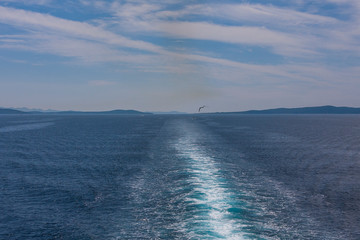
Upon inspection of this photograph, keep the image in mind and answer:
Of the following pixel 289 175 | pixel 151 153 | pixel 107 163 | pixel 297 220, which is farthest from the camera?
pixel 151 153

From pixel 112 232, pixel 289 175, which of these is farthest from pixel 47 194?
pixel 289 175

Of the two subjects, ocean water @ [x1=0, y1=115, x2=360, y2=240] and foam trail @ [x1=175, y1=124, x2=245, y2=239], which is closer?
foam trail @ [x1=175, y1=124, x2=245, y2=239]

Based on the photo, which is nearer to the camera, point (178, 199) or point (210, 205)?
point (210, 205)

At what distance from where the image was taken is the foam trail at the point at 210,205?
693 inches

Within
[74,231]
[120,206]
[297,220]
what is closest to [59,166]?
[120,206]

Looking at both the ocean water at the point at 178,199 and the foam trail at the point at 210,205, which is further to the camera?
the ocean water at the point at 178,199

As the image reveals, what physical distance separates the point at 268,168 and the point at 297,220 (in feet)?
57.3

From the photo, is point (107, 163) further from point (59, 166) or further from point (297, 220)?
point (297, 220)

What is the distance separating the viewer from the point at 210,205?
22203 millimetres

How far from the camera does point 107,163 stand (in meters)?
39.6

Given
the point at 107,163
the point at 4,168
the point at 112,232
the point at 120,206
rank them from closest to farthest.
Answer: the point at 112,232 < the point at 120,206 < the point at 4,168 < the point at 107,163

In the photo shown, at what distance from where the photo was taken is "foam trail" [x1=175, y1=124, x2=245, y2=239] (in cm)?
1761

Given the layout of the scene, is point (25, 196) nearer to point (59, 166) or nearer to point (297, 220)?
point (59, 166)

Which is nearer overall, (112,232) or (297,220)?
(112,232)
